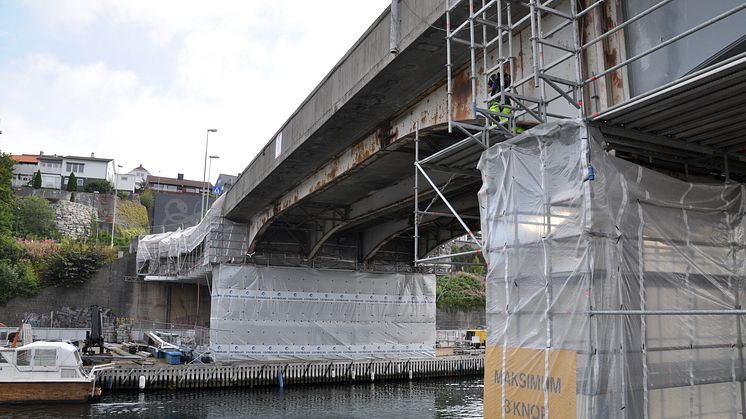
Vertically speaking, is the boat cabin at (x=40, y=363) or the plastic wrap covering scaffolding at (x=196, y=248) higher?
the plastic wrap covering scaffolding at (x=196, y=248)

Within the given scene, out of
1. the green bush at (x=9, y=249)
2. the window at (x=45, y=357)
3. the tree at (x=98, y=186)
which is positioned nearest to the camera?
the window at (x=45, y=357)

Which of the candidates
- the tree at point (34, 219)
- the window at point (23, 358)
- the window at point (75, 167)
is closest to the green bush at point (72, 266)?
the tree at point (34, 219)

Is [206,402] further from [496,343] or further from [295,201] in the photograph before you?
[496,343]

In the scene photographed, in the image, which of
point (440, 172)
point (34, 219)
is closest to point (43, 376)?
point (440, 172)

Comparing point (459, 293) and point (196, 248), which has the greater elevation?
point (196, 248)

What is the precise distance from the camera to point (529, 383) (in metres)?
8.09

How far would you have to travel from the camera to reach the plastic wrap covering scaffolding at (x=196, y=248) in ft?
100

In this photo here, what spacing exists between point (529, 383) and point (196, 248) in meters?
31.3

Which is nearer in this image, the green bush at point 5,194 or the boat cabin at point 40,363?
the boat cabin at point 40,363

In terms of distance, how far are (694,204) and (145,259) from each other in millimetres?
42165

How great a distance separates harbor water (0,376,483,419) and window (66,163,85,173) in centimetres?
6834

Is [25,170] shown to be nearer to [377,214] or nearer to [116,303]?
[116,303]

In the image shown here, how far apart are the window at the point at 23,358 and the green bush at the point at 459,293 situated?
3413 centimetres

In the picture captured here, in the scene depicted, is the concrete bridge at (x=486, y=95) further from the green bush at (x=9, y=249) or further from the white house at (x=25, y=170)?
the white house at (x=25, y=170)
